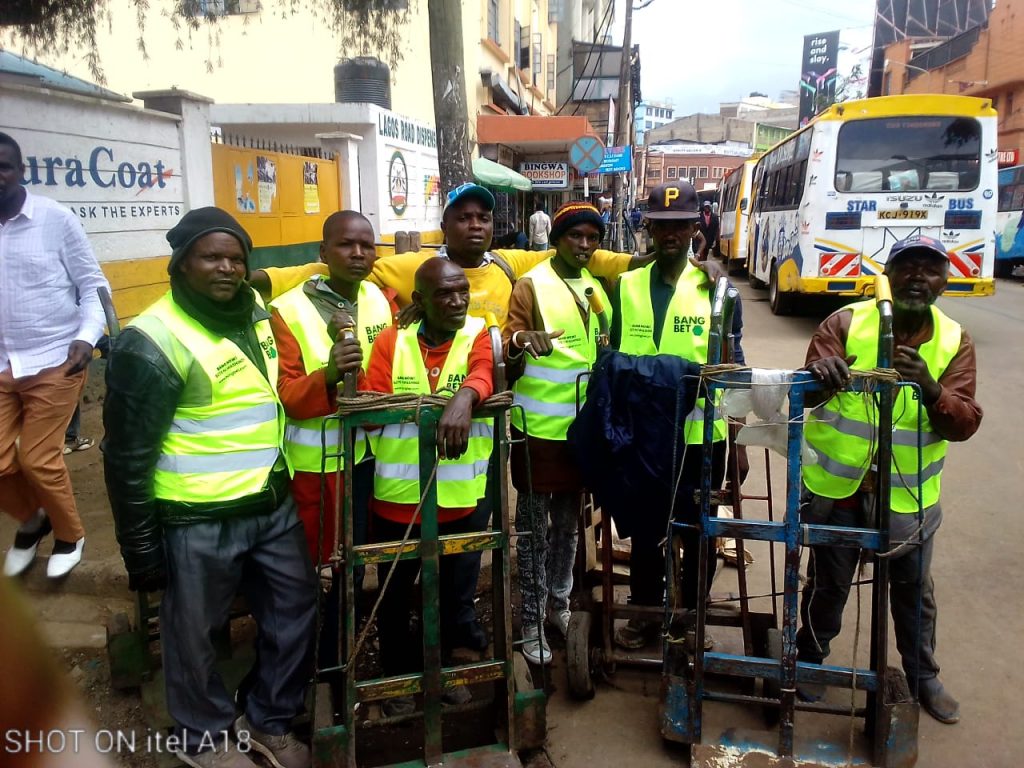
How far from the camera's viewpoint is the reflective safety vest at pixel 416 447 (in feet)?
8.32

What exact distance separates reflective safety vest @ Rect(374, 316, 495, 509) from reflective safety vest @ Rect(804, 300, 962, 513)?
3.82 ft

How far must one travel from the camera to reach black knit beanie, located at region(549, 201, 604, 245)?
3.02 meters

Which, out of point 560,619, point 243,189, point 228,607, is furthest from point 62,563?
point 243,189

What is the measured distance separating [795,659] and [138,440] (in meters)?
2.11

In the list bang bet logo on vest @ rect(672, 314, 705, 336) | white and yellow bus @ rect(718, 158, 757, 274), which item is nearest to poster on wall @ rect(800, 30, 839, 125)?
white and yellow bus @ rect(718, 158, 757, 274)

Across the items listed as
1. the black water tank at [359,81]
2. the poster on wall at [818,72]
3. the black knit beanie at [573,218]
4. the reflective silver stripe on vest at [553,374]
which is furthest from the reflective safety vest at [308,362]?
the poster on wall at [818,72]

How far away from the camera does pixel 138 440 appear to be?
7.15 ft

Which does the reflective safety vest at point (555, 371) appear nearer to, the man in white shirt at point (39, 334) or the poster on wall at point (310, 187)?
the man in white shirt at point (39, 334)

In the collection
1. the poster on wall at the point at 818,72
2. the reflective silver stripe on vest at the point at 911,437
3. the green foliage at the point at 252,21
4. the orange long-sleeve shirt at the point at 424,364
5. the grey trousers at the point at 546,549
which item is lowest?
the grey trousers at the point at 546,549

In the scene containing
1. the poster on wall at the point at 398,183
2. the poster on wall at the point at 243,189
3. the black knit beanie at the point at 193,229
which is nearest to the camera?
the black knit beanie at the point at 193,229

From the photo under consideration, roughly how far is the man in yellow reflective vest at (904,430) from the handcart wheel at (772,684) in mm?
116

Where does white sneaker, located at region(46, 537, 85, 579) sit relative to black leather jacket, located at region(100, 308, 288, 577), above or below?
below

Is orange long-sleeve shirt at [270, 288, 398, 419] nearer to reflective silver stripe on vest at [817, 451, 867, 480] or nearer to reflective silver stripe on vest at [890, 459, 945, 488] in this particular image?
reflective silver stripe on vest at [817, 451, 867, 480]

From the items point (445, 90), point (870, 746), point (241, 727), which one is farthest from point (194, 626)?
point (445, 90)
